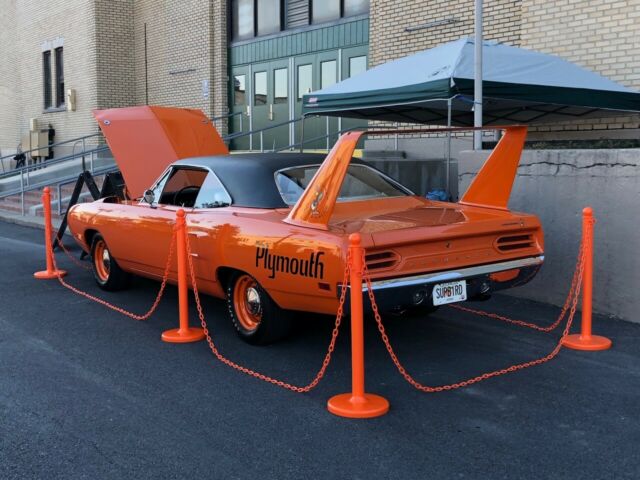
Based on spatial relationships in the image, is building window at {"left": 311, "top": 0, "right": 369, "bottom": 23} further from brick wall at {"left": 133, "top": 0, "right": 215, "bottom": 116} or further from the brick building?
brick wall at {"left": 133, "top": 0, "right": 215, "bottom": 116}

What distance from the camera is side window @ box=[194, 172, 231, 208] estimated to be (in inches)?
231

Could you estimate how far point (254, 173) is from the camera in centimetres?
577

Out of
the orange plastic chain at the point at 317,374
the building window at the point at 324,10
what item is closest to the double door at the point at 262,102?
the building window at the point at 324,10

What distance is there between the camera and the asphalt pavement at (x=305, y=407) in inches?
137

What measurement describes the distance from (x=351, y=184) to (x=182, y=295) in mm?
1688

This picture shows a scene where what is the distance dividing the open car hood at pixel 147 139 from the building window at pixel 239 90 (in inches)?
359

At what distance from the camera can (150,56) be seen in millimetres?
20625

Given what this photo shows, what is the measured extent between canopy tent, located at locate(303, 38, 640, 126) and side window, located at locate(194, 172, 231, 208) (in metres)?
3.24

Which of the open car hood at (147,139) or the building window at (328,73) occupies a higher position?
the building window at (328,73)

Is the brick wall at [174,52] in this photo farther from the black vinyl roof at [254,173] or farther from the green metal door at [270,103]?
the black vinyl roof at [254,173]

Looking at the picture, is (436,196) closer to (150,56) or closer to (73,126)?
(150,56)

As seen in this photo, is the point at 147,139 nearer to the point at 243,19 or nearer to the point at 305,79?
the point at 305,79

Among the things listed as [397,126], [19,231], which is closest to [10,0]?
[19,231]

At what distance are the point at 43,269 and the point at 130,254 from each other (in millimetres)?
2972
